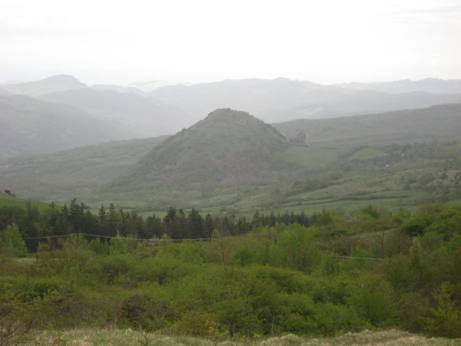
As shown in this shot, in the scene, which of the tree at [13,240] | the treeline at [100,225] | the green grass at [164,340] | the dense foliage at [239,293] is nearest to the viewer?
the green grass at [164,340]

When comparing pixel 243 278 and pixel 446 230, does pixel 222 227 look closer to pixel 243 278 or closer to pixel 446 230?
pixel 446 230

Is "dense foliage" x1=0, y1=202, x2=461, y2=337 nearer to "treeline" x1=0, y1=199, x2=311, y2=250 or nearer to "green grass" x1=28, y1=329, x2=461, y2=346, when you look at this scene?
"green grass" x1=28, y1=329, x2=461, y2=346

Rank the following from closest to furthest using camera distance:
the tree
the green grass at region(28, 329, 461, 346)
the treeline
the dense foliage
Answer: the green grass at region(28, 329, 461, 346) < the dense foliage < the tree < the treeline

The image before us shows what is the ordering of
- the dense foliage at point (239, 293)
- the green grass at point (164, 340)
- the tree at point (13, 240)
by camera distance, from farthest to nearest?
the tree at point (13, 240)
the dense foliage at point (239, 293)
the green grass at point (164, 340)

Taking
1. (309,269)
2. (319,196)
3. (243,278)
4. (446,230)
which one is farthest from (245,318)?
(319,196)

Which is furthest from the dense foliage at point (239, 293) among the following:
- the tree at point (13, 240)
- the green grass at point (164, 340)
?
the tree at point (13, 240)

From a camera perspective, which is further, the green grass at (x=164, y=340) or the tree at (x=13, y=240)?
the tree at (x=13, y=240)

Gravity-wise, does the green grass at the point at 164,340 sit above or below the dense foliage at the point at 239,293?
above

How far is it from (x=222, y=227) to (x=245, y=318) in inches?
3033

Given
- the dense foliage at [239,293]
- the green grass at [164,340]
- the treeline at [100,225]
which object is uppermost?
the green grass at [164,340]

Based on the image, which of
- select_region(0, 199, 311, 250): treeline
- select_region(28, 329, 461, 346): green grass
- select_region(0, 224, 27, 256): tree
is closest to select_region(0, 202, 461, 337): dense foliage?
select_region(28, 329, 461, 346): green grass

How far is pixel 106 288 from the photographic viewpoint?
184ft

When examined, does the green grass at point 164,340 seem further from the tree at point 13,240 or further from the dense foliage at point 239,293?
the tree at point 13,240

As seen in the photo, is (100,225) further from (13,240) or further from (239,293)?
(239,293)
